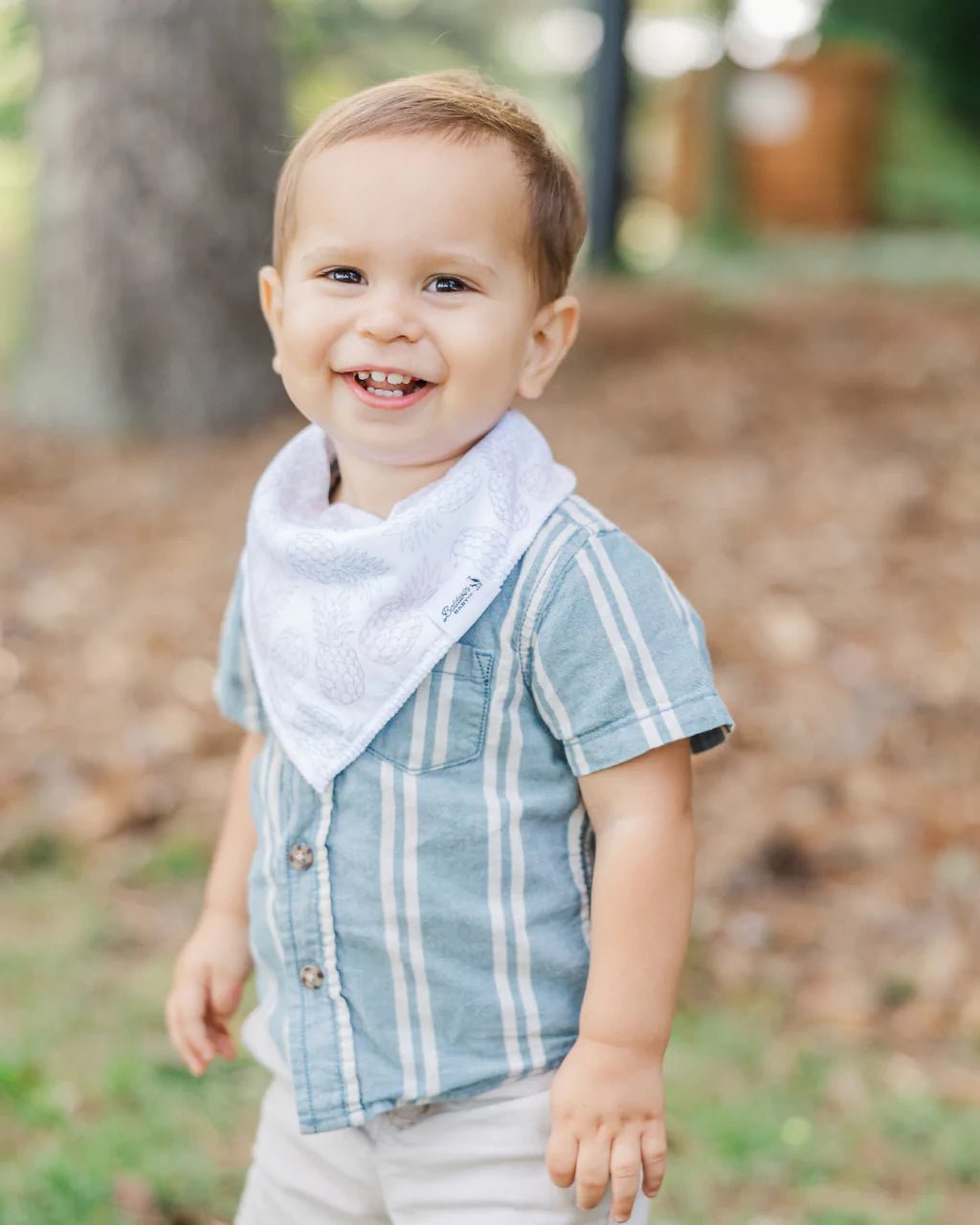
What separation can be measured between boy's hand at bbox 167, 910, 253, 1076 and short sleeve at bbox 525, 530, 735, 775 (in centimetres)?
62

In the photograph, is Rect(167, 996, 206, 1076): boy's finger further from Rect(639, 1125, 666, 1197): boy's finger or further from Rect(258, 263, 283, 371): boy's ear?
Rect(258, 263, 283, 371): boy's ear

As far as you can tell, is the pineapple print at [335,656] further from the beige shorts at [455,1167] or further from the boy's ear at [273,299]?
the beige shorts at [455,1167]

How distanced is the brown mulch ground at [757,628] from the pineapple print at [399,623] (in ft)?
6.37

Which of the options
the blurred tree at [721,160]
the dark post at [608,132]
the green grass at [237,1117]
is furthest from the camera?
the blurred tree at [721,160]

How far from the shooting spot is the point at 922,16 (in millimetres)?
13797

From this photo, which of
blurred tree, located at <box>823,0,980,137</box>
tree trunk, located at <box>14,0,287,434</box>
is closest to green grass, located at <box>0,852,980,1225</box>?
tree trunk, located at <box>14,0,287,434</box>

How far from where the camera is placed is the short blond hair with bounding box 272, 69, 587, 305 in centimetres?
141

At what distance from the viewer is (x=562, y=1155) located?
4.64 feet

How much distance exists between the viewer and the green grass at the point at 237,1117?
2486 millimetres

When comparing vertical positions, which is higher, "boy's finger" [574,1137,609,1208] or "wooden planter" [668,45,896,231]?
"wooden planter" [668,45,896,231]

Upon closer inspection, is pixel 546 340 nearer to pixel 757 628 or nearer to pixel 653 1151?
pixel 653 1151

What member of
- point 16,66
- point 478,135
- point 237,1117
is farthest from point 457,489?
point 16,66

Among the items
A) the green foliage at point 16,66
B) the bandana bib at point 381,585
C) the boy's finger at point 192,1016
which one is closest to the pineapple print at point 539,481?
the bandana bib at point 381,585

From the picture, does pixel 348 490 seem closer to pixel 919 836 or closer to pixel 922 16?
pixel 919 836
